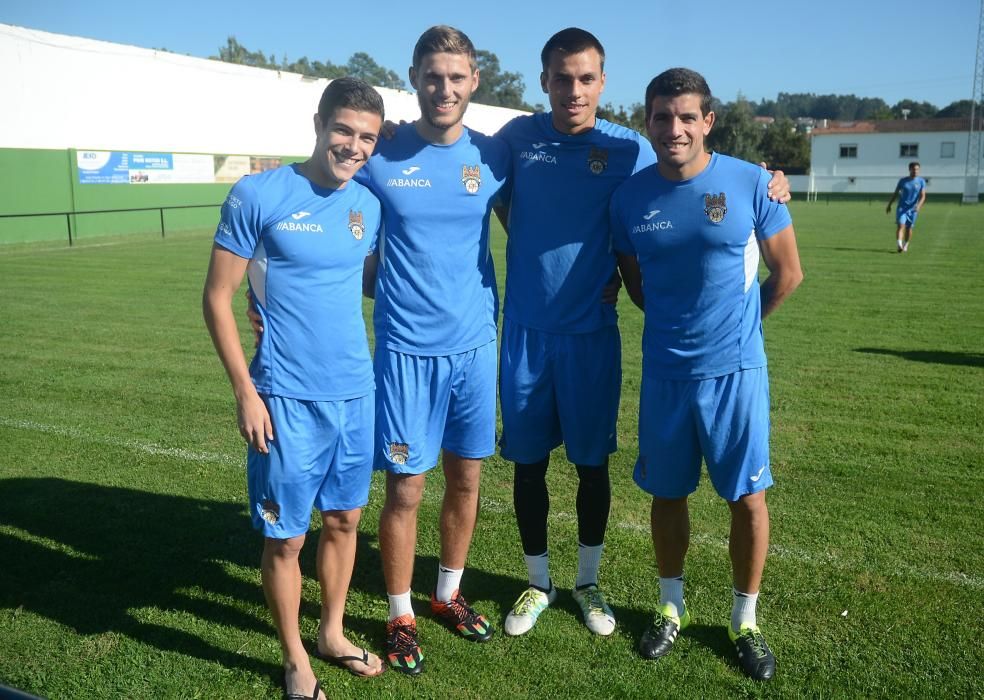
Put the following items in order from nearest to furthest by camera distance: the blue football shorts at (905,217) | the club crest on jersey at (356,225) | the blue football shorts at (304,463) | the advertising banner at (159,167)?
the blue football shorts at (304,463) → the club crest on jersey at (356,225) → the blue football shorts at (905,217) → the advertising banner at (159,167)

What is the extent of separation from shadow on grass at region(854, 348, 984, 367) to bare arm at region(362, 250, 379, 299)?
6939 millimetres

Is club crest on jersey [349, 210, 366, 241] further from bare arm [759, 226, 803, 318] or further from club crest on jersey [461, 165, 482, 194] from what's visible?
bare arm [759, 226, 803, 318]

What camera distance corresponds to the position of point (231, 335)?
2896 mm

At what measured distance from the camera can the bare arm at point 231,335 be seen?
2.87 meters

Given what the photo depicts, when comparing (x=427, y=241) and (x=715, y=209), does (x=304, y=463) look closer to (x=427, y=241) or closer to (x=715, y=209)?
(x=427, y=241)

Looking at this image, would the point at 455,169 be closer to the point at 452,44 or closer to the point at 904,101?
the point at 452,44

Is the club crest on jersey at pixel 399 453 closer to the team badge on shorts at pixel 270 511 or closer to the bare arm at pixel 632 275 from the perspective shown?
the team badge on shorts at pixel 270 511

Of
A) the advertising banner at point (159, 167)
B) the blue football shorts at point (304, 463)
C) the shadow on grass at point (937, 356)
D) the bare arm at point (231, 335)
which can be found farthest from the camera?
the advertising banner at point (159, 167)

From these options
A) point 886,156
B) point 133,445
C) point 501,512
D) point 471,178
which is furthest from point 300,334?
point 886,156

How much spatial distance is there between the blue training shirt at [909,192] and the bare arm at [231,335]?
1977 cm

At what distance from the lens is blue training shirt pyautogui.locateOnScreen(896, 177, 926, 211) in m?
19.5

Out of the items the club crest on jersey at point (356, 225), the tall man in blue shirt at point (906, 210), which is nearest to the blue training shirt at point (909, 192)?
the tall man in blue shirt at point (906, 210)

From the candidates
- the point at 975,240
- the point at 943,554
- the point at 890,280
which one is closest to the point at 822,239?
the point at 975,240

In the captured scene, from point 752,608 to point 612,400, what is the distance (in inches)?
40.2
